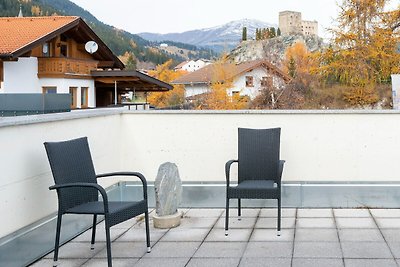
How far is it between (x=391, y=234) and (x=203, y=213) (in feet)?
6.32

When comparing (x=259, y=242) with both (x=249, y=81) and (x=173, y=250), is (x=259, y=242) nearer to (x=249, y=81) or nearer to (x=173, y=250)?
(x=173, y=250)

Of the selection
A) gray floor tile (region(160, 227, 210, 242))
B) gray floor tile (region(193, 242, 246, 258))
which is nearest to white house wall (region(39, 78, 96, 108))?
gray floor tile (region(160, 227, 210, 242))

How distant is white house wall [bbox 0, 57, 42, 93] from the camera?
21.9 metres

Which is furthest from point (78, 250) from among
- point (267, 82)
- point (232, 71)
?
point (232, 71)

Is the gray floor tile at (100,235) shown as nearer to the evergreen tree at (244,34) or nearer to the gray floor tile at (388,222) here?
the gray floor tile at (388,222)

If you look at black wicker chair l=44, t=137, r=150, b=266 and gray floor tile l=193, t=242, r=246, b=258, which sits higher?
black wicker chair l=44, t=137, r=150, b=266

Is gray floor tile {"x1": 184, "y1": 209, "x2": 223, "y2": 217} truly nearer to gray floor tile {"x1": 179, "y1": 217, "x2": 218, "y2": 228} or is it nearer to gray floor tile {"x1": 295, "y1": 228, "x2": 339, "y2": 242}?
gray floor tile {"x1": 179, "y1": 217, "x2": 218, "y2": 228}

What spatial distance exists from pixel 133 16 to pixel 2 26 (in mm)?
59935

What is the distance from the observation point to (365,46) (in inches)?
1114

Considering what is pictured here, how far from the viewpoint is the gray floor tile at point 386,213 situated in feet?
17.7

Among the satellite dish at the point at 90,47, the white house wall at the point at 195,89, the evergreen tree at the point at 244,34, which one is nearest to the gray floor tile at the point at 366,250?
the satellite dish at the point at 90,47

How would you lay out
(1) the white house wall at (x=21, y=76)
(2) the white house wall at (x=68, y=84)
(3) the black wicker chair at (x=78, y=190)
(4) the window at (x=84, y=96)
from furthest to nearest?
1. (4) the window at (x=84, y=96)
2. (2) the white house wall at (x=68, y=84)
3. (1) the white house wall at (x=21, y=76)
4. (3) the black wicker chair at (x=78, y=190)

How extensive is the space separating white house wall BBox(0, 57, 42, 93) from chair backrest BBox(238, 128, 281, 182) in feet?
60.2

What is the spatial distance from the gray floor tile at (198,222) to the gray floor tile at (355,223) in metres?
1.19
